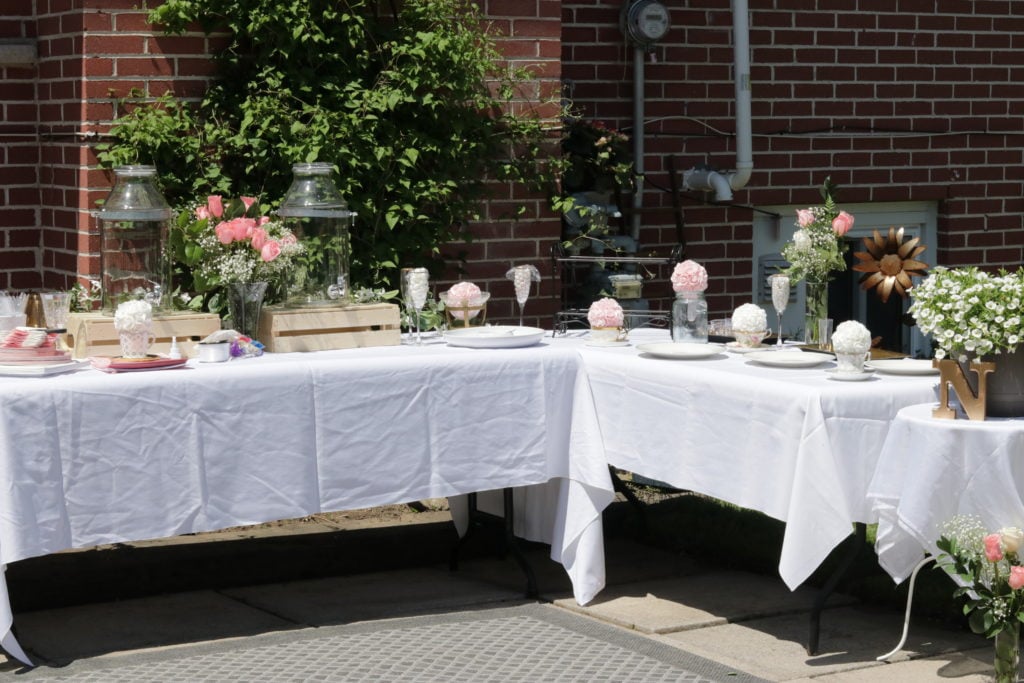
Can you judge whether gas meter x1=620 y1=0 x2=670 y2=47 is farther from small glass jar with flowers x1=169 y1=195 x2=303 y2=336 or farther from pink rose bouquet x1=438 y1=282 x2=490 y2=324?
small glass jar with flowers x1=169 y1=195 x2=303 y2=336

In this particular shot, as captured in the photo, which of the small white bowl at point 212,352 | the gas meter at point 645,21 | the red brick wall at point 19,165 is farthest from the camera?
the gas meter at point 645,21

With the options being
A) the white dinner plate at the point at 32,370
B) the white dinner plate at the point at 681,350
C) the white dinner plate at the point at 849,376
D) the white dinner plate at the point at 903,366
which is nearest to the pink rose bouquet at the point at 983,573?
the white dinner plate at the point at 849,376

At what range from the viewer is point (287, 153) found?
655 centimetres

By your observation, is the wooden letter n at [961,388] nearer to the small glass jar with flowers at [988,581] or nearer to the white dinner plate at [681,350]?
the small glass jar with flowers at [988,581]

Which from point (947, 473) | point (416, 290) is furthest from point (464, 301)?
point (947, 473)

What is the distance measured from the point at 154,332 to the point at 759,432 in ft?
6.29

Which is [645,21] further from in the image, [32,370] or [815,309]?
[32,370]

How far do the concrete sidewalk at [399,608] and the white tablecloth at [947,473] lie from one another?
1.68 ft

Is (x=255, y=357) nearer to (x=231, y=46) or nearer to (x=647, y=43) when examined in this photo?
(x=231, y=46)

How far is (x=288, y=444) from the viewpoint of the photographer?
529 cm

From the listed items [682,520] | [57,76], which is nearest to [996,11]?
[682,520]

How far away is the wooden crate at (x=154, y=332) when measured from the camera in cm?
538

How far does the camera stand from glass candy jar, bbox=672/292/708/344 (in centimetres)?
588

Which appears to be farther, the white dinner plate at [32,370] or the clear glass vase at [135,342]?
the clear glass vase at [135,342]
